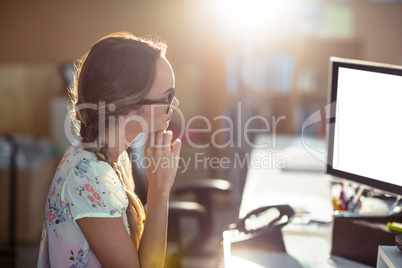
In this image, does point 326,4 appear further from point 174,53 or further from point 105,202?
point 105,202

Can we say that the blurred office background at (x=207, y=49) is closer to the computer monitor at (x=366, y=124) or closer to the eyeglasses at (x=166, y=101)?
the computer monitor at (x=366, y=124)

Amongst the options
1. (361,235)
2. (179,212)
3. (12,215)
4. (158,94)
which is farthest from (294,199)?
(12,215)

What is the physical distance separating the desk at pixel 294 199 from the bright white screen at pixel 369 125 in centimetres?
25

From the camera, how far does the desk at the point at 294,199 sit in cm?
132

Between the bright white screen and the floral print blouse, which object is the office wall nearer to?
the bright white screen

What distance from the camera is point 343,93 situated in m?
1.40

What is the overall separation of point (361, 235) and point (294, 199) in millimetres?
560

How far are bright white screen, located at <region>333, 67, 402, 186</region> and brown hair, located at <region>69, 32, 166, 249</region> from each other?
558mm

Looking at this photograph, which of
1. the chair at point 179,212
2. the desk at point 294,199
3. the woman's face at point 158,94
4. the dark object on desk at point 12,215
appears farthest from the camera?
the dark object on desk at point 12,215

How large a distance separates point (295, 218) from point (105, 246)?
760 millimetres

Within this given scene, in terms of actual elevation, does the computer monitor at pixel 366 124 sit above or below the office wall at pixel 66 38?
below

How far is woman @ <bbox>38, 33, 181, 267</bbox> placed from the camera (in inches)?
44.3

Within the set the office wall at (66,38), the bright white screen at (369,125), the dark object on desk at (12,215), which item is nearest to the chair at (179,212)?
the bright white screen at (369,125)

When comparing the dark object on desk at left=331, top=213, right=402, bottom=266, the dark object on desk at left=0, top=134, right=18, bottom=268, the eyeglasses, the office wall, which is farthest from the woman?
the office wall
